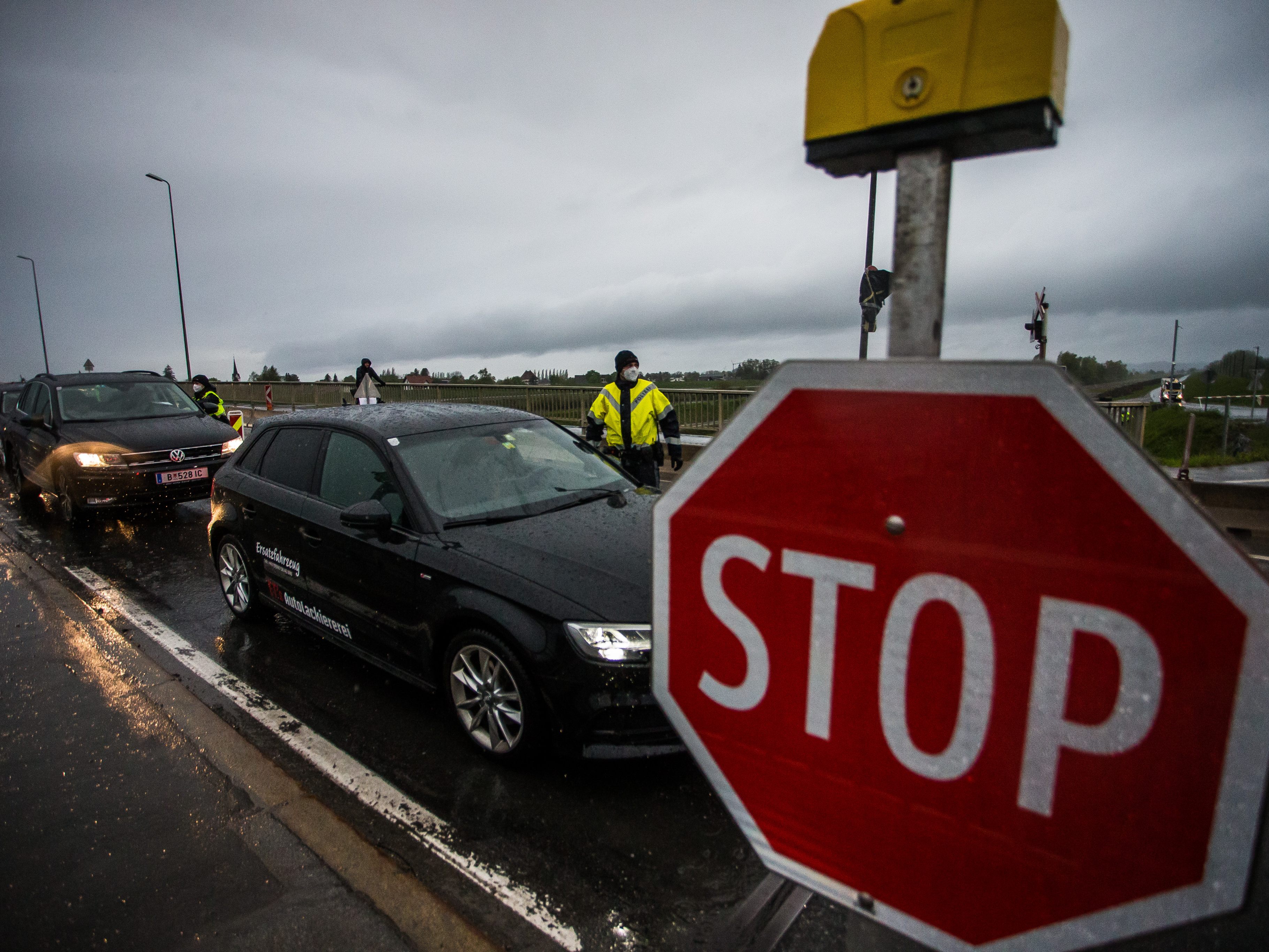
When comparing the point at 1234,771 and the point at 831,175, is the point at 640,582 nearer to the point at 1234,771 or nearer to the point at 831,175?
the point at 831,175

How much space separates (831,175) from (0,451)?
56.7 feet

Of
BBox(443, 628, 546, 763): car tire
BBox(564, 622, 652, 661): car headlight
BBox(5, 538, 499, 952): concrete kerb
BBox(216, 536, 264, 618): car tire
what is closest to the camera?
BBox(5, 538, 499, 952): concrete kerb

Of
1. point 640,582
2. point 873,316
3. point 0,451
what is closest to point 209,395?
point 0,451

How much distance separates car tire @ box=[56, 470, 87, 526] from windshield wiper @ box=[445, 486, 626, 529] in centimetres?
712

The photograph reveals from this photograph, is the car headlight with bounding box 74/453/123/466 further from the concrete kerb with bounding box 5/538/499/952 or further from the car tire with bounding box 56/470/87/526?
the concrete kerb with bounding box 5/538/499/952

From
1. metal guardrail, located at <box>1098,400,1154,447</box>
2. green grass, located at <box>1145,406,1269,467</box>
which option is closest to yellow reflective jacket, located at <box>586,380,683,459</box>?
metal guardrail, located at <box>1098,400,1154,447</box>

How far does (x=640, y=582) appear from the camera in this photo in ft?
10.3

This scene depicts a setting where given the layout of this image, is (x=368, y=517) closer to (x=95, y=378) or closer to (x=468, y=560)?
(x=468, y=560)

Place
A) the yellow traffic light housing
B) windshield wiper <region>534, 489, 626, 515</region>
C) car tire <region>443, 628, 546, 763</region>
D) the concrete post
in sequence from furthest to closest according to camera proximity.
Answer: windshield wiper <region>534, 489, 626, 515</region>, car tire <region>443, 628, 546, 763</region>, the concrete post, the yellow traffic light housing

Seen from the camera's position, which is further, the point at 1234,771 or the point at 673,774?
the point at 673,774

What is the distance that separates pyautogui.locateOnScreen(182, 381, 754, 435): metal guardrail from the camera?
12.1 metres

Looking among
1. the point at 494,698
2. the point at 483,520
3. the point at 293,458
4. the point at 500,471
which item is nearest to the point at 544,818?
the point at 494,698

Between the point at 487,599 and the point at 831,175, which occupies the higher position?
the point at 831,175

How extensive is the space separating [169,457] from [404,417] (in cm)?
592
